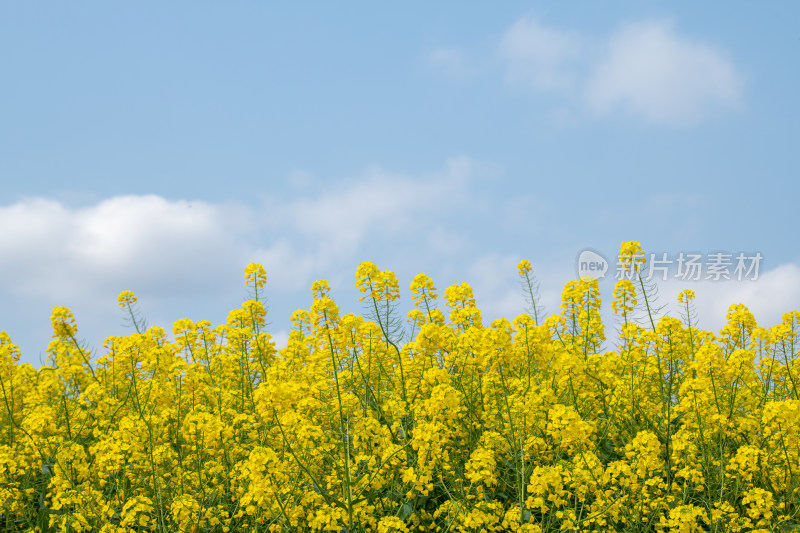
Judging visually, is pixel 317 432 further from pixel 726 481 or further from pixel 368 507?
pixel 726 481

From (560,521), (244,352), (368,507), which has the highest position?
(244,352)

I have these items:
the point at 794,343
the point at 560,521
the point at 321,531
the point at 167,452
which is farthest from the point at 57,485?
the point at 794,343

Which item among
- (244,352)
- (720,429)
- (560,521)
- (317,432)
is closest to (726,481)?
(720,429)

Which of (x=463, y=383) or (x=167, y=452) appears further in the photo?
(x=463, y=383)

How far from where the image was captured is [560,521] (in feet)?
15.9

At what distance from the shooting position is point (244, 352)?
23.2ft

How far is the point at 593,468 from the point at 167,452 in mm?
2902

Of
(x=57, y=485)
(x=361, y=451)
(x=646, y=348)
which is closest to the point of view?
(x=361, y=451)

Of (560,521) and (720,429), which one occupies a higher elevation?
(720,429)

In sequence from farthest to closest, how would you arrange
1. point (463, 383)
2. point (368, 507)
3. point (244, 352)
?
1. point (244, 352)
2. point (463, 383)
3. point (368, 507)

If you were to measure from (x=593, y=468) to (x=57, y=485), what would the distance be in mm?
3725

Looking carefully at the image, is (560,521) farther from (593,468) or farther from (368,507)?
(368,507)

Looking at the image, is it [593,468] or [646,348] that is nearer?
[593,468]

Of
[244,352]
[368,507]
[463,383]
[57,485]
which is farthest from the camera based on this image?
[244,352]
